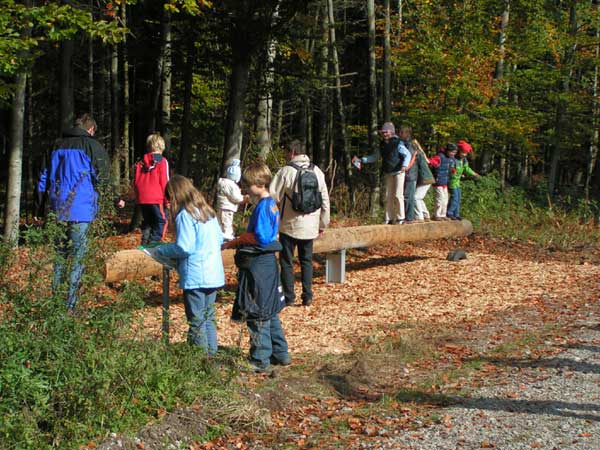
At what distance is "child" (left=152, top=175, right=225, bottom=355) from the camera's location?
638cm

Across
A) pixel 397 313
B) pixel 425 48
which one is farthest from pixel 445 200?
pixel 425 48

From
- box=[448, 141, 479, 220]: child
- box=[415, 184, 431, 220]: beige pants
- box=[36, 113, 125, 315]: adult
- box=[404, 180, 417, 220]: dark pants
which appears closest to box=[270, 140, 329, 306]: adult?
box=[36, 113, 125, 315]: adult

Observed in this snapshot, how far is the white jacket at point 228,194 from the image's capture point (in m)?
11.0

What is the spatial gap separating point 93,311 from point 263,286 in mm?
1823

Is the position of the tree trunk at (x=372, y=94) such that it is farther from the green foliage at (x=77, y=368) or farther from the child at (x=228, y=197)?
the green foliage at (x=77, y=368)

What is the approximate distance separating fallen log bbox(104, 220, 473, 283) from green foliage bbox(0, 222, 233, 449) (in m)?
2.34

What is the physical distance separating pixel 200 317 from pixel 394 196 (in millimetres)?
7104

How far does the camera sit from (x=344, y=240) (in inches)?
459

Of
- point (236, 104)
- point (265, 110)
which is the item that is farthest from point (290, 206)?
point (265, 110)

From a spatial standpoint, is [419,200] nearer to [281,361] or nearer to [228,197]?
[228,197]

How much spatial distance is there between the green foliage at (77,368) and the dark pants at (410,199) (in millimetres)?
8052

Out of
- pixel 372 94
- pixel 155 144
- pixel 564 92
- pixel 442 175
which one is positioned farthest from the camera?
pixel 564 92

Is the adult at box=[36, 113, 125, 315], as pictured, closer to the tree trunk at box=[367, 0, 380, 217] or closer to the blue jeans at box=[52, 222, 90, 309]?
the blue jeans at box=[52, 222, 90, 309]

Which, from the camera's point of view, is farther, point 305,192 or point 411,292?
point 411,292
